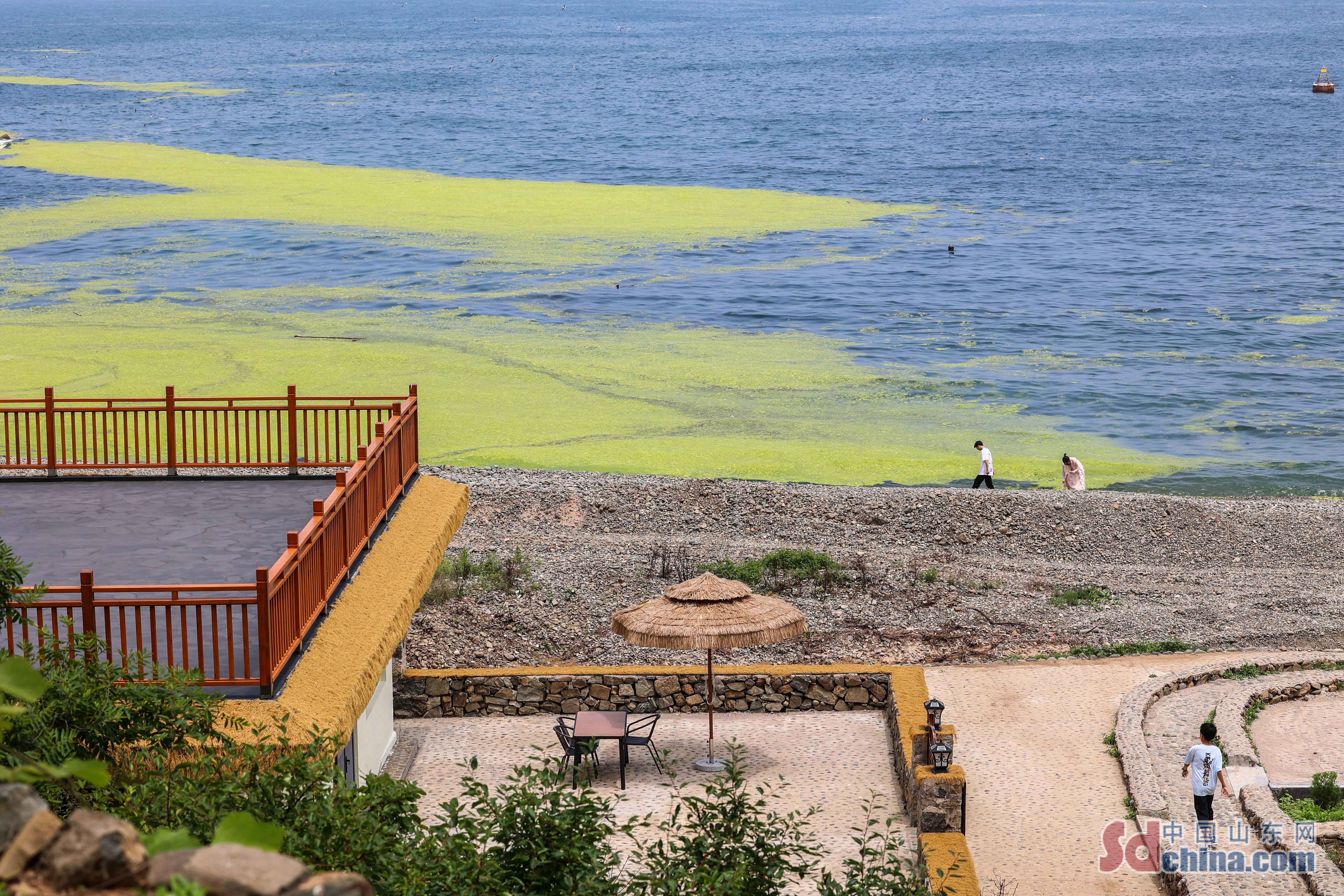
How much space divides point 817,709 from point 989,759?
2.32 m

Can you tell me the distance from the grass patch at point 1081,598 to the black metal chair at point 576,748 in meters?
8.38

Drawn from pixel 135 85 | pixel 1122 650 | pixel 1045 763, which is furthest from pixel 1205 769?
pixel 135 85

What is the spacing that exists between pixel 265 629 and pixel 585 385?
26.6 metres

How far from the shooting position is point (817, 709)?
1623 cm

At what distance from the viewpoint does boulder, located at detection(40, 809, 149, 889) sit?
264 cm

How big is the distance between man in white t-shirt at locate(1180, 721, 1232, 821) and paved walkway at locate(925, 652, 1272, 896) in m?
0.79

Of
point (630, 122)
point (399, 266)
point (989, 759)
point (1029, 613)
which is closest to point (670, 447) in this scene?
point (1029, 613)

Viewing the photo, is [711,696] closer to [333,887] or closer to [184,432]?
[184,432]

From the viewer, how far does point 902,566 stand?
21.3 metres

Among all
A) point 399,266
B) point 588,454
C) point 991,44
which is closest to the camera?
point 588,454

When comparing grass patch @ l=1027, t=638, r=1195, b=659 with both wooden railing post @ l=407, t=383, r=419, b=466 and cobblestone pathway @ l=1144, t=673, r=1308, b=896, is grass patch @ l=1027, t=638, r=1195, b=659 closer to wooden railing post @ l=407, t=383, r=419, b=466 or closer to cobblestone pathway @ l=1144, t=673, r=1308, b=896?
cobblestone pathway @ l=1144, t=673, r=1308, b=896

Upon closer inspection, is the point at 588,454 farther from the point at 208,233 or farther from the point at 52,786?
the point at 208,233

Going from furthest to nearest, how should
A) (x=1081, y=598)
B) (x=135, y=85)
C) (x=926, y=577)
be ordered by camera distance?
(x=135, y=85) → (x=926, y=577) → (x=1081, y=598)

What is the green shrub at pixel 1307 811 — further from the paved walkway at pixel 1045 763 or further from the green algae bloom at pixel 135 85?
the green algae bloom at pixel 135 85
